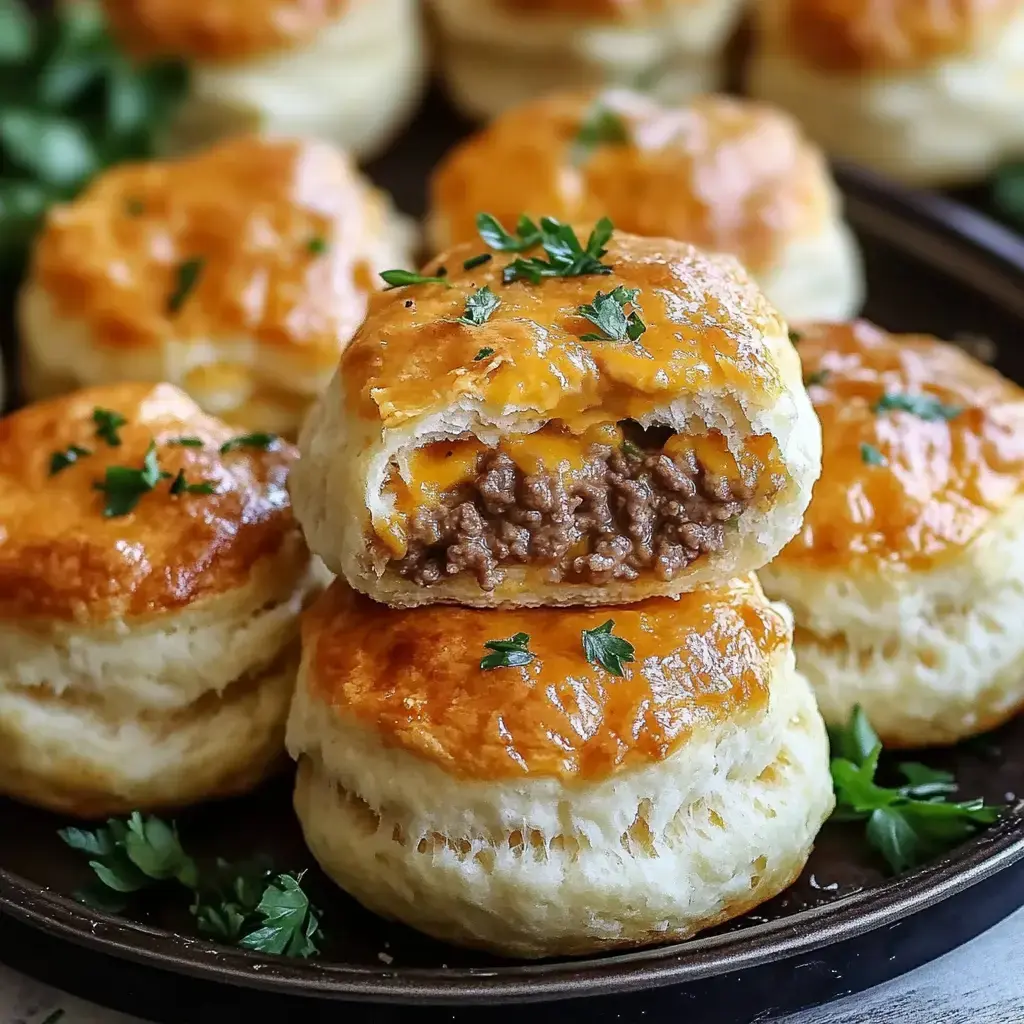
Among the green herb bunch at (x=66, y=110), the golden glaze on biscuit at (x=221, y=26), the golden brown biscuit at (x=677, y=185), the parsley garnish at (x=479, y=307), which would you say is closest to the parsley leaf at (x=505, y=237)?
the parsley garnish at (x=479, y=307)

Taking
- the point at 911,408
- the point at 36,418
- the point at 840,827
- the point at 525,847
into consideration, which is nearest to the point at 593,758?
the point at 525,847

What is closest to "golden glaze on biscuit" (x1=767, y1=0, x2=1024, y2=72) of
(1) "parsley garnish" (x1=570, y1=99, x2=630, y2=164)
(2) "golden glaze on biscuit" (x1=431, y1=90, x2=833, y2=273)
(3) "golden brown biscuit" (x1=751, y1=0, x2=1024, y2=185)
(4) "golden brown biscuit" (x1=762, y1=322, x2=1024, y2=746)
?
(3) "golden brown biscuit" (x1=751, y1=0, x2=1024, y2=185)

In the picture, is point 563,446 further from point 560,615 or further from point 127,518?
point 127,518

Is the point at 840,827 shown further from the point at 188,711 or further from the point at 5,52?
the point at 5,52

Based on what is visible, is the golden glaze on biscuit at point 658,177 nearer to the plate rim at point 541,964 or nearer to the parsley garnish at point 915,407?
the parsley garnish at point 915,407

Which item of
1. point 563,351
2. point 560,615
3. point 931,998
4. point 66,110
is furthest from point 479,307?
point 66,110

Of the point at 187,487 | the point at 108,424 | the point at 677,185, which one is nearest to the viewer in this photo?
the point at 187,487
